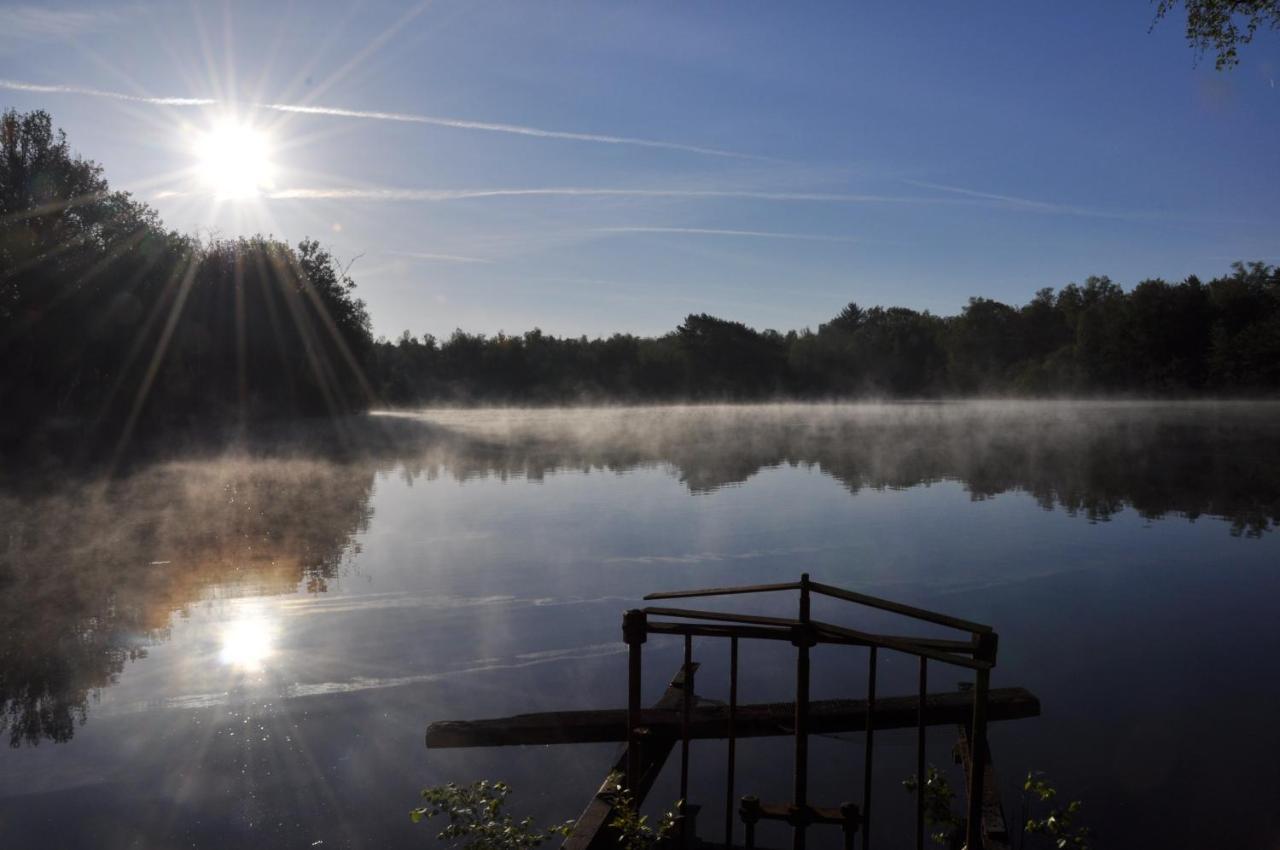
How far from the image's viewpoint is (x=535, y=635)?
1167cm

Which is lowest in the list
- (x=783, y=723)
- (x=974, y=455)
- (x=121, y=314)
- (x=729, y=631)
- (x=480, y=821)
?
(x=480, y=821)

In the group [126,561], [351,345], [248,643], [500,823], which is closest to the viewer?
[500,823]

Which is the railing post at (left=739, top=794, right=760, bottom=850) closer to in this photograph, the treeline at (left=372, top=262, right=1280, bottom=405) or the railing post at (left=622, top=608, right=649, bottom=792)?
the railing post at (left=622, top=608, right=649, bottom=792)

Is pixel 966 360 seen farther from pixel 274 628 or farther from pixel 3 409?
pixel 274 628

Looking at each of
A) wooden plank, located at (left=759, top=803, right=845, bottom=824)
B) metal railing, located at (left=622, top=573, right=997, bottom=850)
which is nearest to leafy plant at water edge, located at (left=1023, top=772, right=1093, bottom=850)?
metal railing, located at (left=622, top=573, right=997, bottom=850)

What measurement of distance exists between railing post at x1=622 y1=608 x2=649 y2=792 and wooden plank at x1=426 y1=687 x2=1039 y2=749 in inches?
31.0

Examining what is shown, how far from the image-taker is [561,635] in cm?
1168

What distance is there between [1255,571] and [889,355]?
117965mm

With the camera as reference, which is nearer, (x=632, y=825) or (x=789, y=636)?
(x=789, y=636)

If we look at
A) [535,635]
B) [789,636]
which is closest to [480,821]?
[789,636]

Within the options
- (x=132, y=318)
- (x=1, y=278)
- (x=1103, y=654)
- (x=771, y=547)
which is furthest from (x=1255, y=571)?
(x=132, y=318)

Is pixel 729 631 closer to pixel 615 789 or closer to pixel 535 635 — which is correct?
pixel 615 789

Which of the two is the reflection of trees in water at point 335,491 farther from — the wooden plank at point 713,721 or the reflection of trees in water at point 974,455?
the wooden plank at point 713,721

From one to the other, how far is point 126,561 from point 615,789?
13.8 meters
